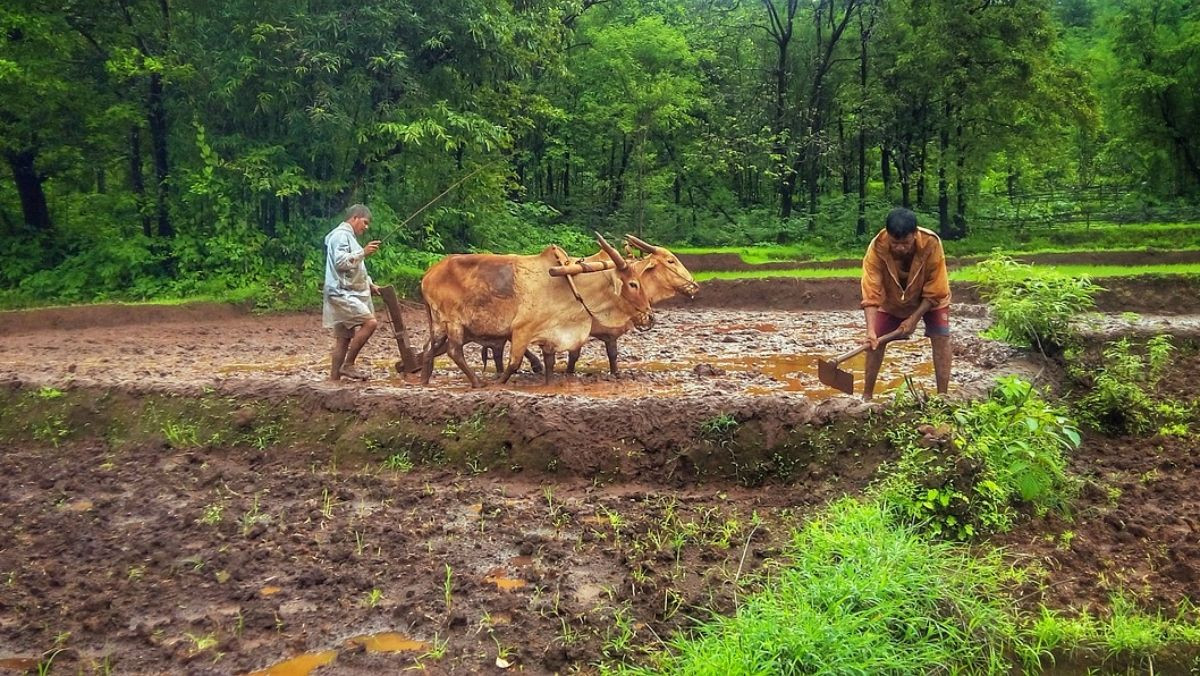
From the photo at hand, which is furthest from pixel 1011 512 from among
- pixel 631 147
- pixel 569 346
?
pixel 631 147

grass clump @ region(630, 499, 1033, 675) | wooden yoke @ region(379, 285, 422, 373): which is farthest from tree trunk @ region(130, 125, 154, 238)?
grass clump @ region(630, 499, 1033, 675)

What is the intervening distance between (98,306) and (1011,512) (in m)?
15.8

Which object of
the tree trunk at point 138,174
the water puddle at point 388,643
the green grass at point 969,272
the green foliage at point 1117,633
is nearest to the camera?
the green foliage at point 1117,633

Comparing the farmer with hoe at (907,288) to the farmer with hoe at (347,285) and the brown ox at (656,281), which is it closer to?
A: the brown ox at (656,281)

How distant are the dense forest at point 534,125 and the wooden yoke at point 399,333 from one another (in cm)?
285

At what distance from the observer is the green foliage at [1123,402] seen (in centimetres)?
754

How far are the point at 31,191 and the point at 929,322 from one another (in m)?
19.7

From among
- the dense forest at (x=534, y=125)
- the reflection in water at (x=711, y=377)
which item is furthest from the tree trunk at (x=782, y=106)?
the reflection in water at (x=711, y=377)

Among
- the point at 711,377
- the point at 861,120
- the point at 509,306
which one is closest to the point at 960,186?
the point at 861,120

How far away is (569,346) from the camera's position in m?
9.98

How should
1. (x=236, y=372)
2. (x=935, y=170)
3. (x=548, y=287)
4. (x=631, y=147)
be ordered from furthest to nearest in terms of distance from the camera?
(x=631, y=147) → (x=935, y=170) → (x=236, y=372) → (x=548, y=287)

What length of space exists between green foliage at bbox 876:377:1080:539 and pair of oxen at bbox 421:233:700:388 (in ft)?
15.1

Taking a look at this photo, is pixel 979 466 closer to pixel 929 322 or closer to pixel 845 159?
pixel 929 322

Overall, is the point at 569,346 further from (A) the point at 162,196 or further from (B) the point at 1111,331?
(A) the point at 162,196
